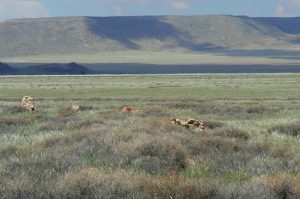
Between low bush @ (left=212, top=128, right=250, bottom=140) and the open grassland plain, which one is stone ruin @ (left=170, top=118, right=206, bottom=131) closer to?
low bush @ (left=212, top=128, right=250, bottom=140)

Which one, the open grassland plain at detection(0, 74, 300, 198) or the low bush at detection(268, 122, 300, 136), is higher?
the open grassland plain at detection(0, 74, 300, 198)

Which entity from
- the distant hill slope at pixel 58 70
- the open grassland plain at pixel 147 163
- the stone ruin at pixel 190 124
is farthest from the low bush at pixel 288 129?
the distant hill slope at pixel 58 70

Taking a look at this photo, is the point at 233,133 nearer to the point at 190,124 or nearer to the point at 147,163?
the point at 190,124

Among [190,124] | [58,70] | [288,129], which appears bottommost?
[58,70]

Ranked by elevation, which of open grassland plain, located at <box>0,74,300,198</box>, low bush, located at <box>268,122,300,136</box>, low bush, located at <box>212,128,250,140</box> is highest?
open grassland plain, located at <box>0,74,300,198</box>

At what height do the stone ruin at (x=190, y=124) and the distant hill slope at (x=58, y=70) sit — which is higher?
the stone ruin at (x=190, y=124)

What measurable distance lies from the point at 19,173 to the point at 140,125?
7.37 metres

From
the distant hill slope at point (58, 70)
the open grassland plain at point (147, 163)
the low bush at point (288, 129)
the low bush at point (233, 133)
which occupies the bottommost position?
the distant hill slope at point (58, 70)

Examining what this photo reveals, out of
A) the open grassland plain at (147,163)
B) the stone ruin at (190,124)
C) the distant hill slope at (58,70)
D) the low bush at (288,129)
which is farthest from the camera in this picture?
the distant hill slope at (58,70)

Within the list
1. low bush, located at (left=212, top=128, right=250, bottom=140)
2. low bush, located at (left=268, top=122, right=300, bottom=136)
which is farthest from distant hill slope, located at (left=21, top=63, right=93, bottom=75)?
low bush, located at (left=212, top=128, right=250, bottom=140)

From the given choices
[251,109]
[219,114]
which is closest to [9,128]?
[219,114]

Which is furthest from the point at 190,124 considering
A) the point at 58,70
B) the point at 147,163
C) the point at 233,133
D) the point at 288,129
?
the point at 58,70

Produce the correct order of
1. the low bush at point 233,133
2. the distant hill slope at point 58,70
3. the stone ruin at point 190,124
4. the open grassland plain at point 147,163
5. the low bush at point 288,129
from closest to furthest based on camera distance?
the open grassland plain at point 147,163
the low bush at point 233,133
the stone ruin at point 190,124
the low bush at point 288,129
the distant hill slope at point 58,70

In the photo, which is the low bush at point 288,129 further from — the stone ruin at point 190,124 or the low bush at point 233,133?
the low bush at point 233,133
